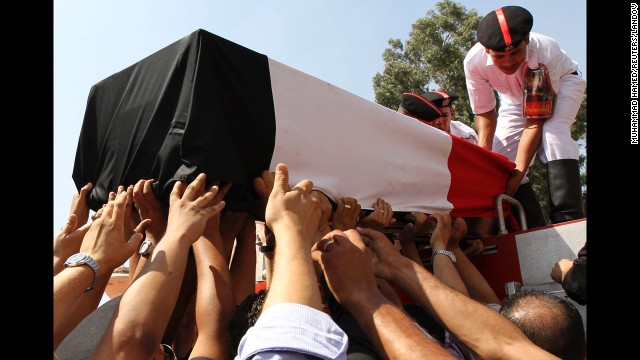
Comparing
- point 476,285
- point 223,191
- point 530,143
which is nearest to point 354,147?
point 223,191

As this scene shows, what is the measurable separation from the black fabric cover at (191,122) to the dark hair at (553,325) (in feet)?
2.72

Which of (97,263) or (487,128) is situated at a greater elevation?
(487,128)

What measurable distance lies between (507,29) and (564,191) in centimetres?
76

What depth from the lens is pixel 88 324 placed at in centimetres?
152

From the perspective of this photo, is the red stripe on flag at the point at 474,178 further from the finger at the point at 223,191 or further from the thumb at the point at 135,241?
the thumb at the point at 135,241

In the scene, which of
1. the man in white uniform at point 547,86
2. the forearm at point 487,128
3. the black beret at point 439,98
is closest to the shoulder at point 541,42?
the man in white uniform at point 547,86

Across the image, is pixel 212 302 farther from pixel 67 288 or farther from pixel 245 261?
pixel 245 261

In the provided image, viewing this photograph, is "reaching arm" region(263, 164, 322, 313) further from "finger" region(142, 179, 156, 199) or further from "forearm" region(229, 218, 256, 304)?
"forearm" region(229, 218, 256, 304)

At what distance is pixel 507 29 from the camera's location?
8.57 feet

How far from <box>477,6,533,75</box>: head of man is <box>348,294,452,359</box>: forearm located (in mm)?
1726

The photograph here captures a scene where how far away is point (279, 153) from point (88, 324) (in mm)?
736

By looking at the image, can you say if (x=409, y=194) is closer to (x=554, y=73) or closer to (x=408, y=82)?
(x=554, y=73)

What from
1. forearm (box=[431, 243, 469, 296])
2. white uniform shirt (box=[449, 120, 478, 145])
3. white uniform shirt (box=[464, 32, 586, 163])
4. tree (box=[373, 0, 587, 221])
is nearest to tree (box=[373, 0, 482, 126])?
tree (box=[373, 0, 587, 221])

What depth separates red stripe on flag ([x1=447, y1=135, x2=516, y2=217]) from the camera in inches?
98.1
